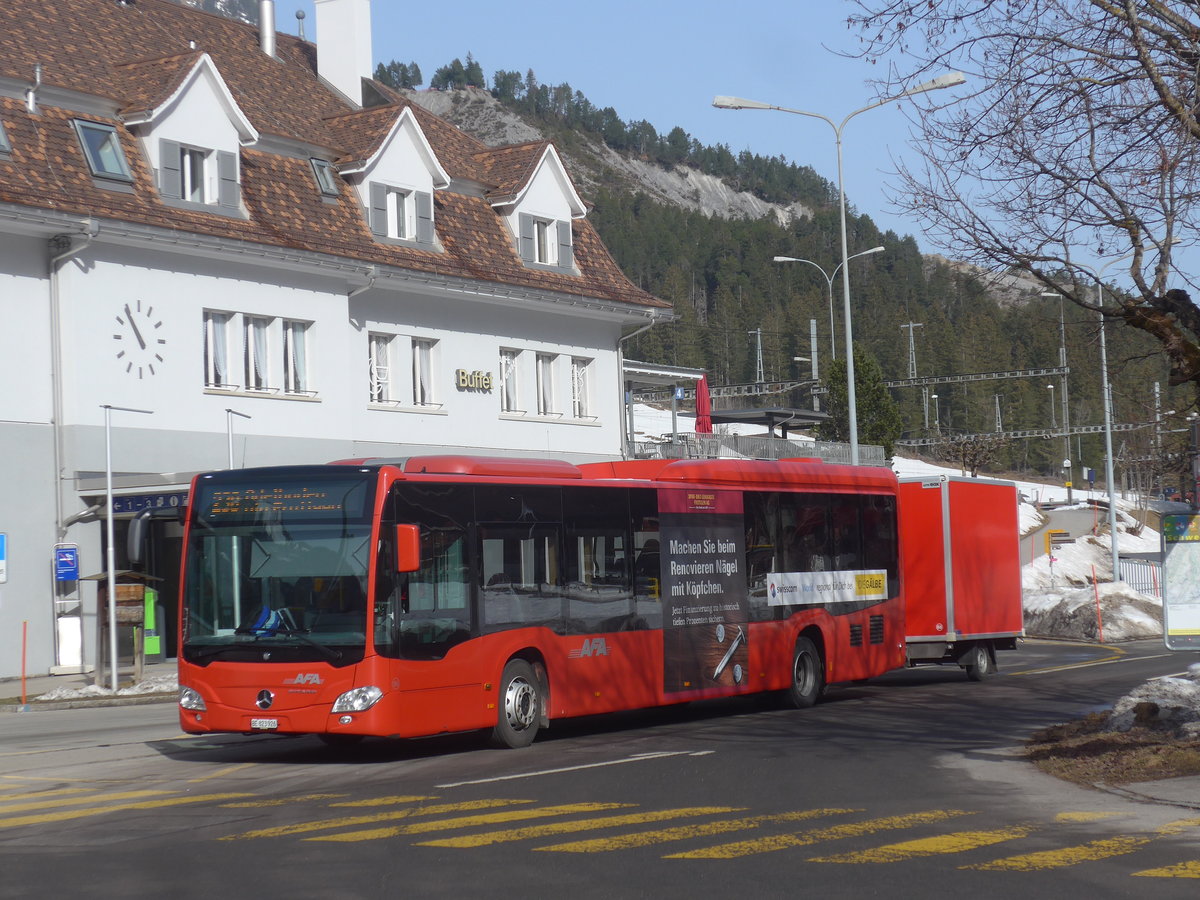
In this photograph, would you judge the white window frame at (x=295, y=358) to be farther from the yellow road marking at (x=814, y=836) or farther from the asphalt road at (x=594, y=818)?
the yellow road marking at (x=814, y=836)

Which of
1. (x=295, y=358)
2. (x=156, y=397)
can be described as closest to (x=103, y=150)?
(x=156, y=397)

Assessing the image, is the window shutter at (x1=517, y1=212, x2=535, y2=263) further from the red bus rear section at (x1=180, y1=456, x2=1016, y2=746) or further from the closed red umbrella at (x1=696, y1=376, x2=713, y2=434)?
the red bus rear section at (x1=180, y1=456, x2=1016, y2=746)

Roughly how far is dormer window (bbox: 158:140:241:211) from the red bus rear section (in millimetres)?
15678

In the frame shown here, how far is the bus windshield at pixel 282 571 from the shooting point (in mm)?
13789

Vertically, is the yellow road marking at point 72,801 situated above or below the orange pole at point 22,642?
below

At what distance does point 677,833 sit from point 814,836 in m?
0.85

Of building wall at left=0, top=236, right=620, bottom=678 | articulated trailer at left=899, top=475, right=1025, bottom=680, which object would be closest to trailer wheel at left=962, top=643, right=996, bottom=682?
articulated trailer at left=899, top=475, right=1025, bottom=680

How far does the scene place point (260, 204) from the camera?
3183 cm

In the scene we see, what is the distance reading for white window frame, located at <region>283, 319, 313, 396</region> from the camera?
32.1m

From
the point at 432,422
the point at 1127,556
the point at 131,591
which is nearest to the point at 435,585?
the point at 131,591

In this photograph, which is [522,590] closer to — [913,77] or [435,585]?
[435,585]

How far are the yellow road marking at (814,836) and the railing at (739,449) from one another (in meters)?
34.0

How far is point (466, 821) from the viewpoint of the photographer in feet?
33.7

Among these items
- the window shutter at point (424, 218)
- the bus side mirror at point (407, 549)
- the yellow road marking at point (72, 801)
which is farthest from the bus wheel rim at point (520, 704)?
the window shutter at point (424, 218)
